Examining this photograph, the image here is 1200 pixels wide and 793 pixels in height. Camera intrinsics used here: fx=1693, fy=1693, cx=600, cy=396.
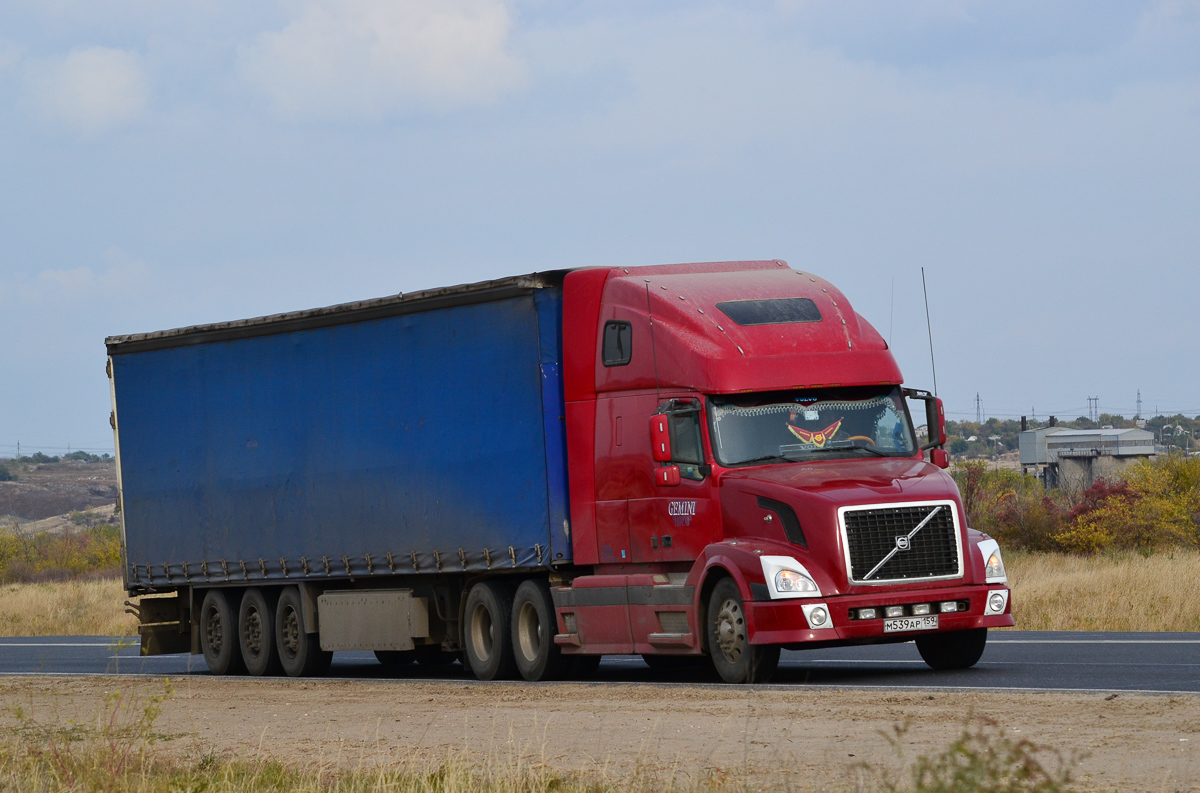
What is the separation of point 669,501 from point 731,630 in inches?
62.7

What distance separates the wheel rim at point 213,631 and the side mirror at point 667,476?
9104mm

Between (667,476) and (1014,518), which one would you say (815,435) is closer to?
(667,476)

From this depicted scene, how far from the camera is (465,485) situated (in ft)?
61.4

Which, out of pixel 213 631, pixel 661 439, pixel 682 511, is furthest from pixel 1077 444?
pixel 661 439

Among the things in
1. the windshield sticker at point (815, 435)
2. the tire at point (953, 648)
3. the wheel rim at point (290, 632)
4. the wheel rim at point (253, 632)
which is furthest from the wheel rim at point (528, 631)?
the wheel rim at point (253, 632)

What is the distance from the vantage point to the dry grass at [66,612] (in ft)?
134

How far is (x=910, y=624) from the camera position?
48.5ft

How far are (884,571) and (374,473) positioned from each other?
23.9 feet

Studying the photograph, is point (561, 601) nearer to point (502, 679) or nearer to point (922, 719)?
point (502, 679)

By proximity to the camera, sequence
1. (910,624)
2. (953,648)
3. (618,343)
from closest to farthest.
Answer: (910,624) < (953,648) < (618,343)

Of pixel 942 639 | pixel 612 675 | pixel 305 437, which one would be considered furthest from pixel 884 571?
pixel 305 437

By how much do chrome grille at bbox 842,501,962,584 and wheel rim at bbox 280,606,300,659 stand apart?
9030mm

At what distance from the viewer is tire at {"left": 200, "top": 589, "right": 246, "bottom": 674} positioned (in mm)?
22391

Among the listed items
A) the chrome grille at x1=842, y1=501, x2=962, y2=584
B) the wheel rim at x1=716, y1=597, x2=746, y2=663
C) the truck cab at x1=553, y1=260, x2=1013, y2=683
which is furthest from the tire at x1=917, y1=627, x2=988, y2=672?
the wheel rim at x1=716, y1=597, x2=746, y2=663
